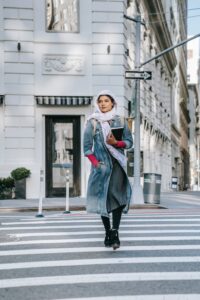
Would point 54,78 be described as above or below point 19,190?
above

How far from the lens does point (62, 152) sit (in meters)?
21.6

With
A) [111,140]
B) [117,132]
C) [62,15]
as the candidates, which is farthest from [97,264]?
[62,15]

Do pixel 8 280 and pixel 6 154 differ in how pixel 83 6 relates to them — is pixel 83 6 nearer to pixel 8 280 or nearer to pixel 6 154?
pixel 6 154

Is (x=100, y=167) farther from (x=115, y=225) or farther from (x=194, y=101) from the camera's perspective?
(x=194, y=101)

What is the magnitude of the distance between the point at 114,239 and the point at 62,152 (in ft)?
49.1

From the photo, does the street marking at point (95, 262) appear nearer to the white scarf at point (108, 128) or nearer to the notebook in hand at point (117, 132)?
the white scarf at point (108, 128)

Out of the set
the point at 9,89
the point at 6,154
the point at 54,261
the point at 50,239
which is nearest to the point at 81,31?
the point at 9,89

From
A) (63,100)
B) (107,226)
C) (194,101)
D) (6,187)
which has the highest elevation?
(194,101)

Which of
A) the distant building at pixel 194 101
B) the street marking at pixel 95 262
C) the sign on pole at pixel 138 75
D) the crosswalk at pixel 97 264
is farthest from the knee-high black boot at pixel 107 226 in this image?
the distant building at pixel 194 101

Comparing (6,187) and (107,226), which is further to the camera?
(6,187)

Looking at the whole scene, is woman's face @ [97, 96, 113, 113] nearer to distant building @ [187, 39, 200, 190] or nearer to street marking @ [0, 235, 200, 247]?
street marking @ [0, 235, 200, 247]

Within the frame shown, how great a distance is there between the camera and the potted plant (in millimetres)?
20438

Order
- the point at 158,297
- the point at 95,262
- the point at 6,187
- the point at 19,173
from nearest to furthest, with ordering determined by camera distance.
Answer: the point at 158,297 → the point at 95,262 → the point at 6,187 → the point at 19,173

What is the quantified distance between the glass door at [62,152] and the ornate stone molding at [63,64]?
1.65 metres
